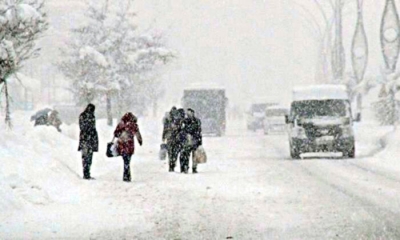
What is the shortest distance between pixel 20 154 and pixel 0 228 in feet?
22.3

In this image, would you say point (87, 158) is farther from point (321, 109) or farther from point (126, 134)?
point (321, 109)

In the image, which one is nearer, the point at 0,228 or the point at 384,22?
the point at 0,228

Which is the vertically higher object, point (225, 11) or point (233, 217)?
point (225, 11)

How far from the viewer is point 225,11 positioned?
413ft

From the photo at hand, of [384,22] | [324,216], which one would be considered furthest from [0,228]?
[384,22]

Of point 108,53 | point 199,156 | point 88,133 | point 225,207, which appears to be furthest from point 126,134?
point 108,53

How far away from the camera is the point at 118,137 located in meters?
19.0

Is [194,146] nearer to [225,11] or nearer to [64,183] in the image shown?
[64,183]

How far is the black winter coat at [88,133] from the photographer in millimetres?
18844

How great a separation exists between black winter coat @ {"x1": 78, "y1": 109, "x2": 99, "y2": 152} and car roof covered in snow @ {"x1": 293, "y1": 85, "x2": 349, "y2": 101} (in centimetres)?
1078

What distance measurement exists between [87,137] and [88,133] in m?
0.10

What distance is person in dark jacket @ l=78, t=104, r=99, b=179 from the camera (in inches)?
742

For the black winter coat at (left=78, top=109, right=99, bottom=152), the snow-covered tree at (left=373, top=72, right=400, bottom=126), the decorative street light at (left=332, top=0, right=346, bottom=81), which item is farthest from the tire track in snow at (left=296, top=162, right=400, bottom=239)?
the decorative street light at (left=332, top=0, right=346, bottom=81)

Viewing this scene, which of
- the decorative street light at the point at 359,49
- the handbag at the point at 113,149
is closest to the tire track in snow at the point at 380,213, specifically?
the handbag at the point at 113,149
